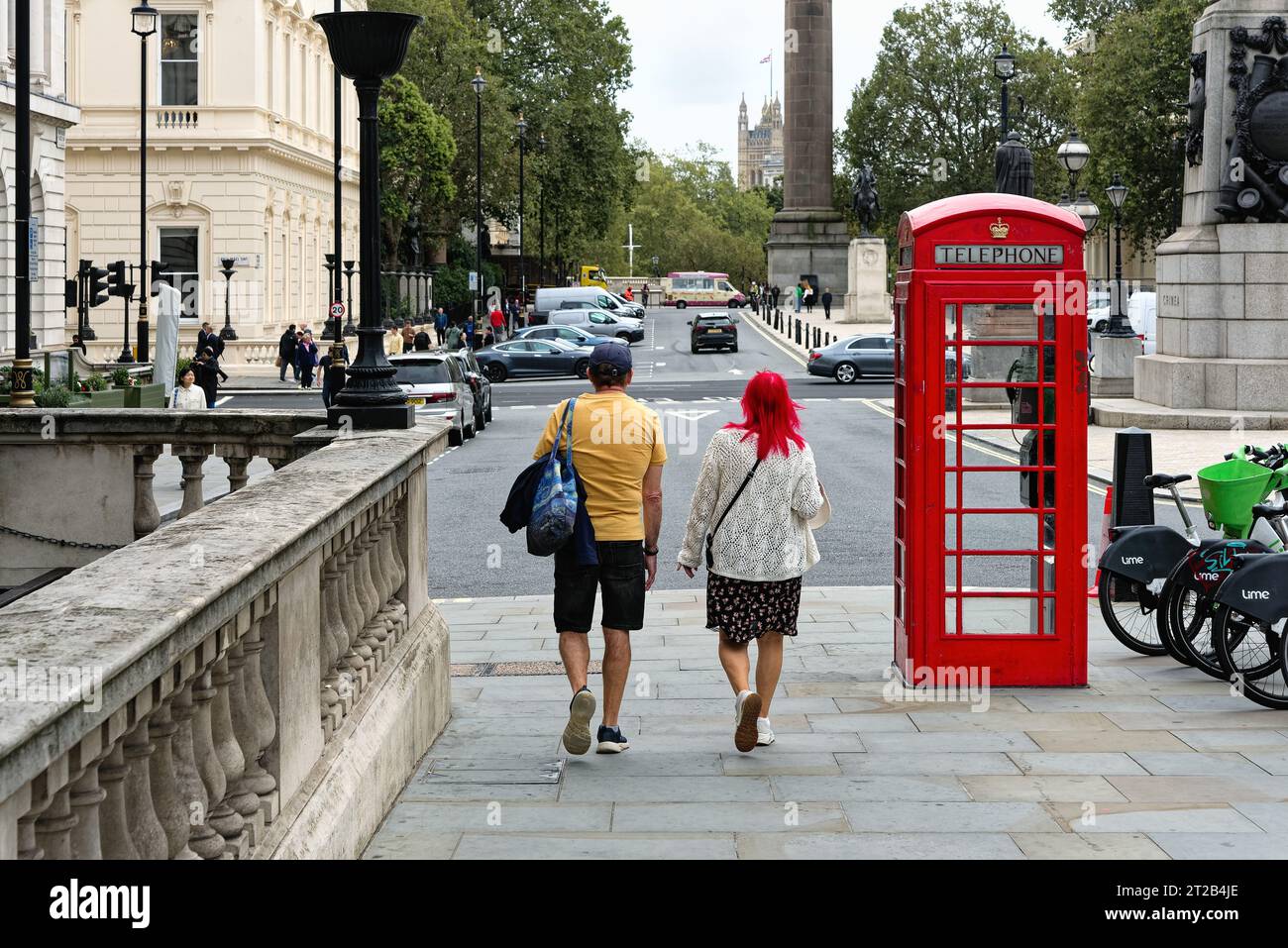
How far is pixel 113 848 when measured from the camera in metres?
3.75

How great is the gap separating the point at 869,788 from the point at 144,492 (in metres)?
5.36

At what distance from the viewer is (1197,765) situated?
25.1ft

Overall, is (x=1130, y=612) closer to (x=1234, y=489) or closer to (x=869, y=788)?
(x=1234, y=489)

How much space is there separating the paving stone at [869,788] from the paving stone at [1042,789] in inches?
3.1

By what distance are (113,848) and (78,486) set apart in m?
7.50

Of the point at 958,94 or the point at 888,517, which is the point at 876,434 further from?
the point at 958,94

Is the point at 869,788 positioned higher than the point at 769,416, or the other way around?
the point at 769,416

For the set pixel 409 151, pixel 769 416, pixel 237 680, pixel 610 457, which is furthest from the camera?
pixel 409 151

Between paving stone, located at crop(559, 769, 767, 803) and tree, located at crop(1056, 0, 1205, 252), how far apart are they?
71652 mm

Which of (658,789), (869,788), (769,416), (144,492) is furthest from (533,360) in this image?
(869,788)

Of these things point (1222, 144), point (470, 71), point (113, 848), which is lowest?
point (113, 848)

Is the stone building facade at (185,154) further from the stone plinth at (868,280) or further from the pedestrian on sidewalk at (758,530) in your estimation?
the pedestrian on sidewalk at (758,530)
